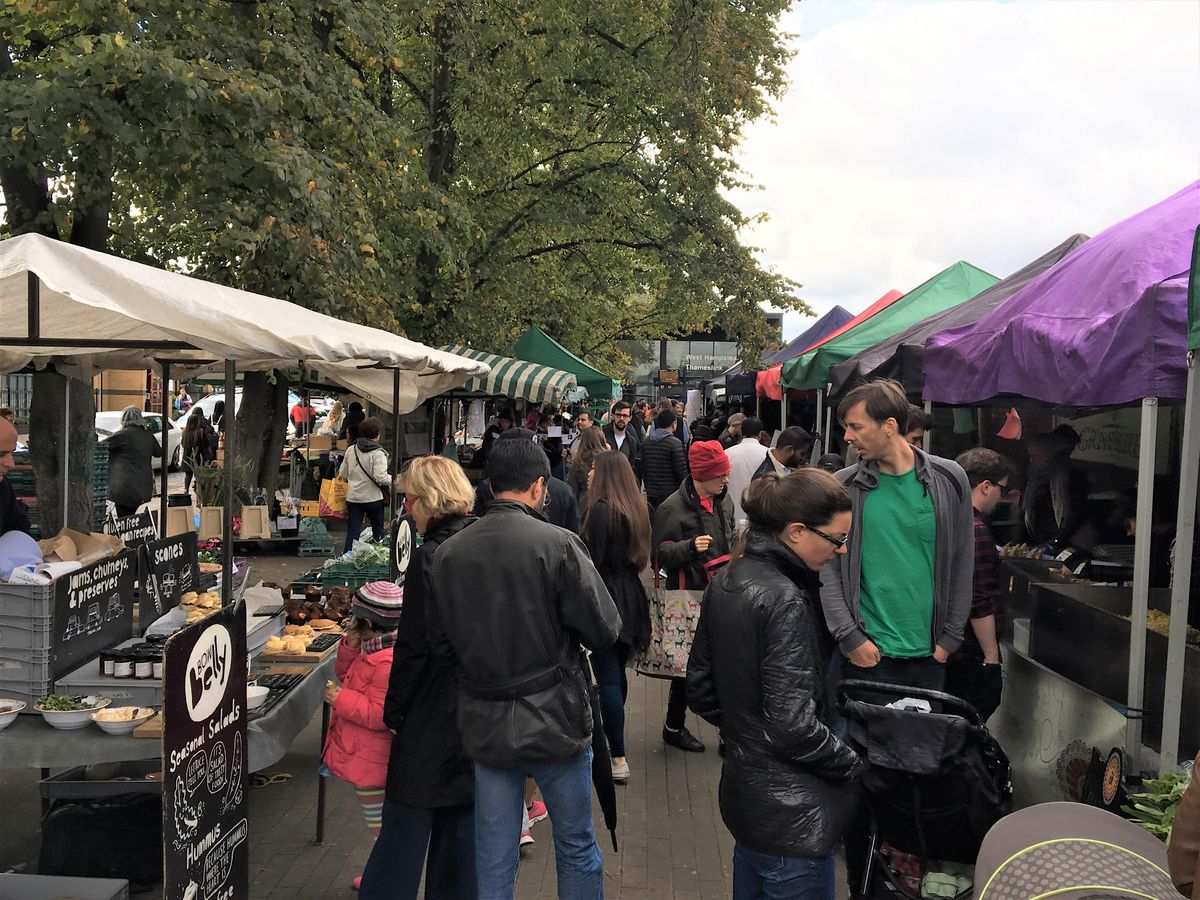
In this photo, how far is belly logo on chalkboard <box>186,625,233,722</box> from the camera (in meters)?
3.47

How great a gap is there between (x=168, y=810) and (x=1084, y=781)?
148 inches

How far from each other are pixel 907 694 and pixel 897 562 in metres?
0.60

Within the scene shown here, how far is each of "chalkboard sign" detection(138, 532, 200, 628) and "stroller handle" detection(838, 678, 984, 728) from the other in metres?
3.70

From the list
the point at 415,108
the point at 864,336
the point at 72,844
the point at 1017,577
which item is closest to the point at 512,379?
the point at 864,336

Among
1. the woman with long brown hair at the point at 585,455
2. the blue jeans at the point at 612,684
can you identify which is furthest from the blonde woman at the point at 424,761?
the woman with long brown hair at the point at 585,455

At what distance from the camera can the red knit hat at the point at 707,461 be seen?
19.1 ft

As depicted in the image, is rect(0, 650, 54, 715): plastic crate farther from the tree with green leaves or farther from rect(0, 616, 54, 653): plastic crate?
the tree with green leaves

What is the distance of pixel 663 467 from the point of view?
10477 mm

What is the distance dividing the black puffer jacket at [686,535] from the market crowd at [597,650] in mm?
1470

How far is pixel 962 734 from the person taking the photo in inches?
137

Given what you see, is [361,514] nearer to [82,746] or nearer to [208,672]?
[82,746]

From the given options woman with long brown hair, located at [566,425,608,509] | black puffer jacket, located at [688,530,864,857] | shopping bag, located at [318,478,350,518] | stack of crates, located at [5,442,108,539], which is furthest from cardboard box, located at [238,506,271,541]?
black puffer jacket, located at [688,530,864,857]

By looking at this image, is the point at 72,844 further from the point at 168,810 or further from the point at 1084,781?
the point at 1084,781

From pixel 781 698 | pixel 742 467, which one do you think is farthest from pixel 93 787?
pixel 742 467
